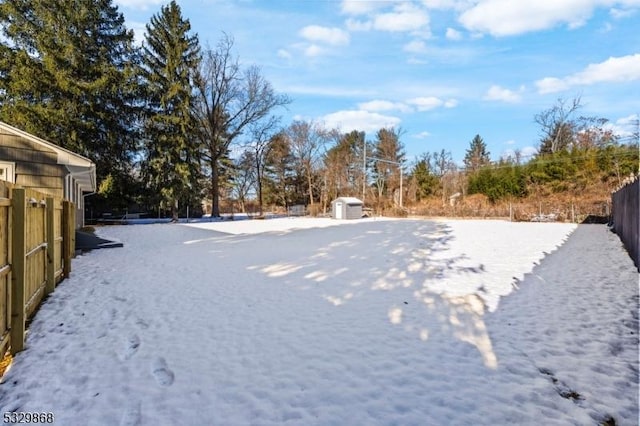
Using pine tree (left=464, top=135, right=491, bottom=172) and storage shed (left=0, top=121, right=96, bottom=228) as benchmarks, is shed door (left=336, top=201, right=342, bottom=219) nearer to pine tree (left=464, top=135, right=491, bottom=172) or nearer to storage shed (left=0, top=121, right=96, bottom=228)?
storage shed (left=0, top=121, right=96, bottom=228)

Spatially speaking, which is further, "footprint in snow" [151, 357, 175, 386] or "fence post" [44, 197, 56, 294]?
"fence post" [44, 197, 56, 294]

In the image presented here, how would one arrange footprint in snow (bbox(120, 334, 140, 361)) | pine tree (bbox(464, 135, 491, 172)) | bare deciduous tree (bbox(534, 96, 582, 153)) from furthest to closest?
pine tree (bbox(464, 135, 491, 172))
bare deciduous tree (bbox(534, 96, 582, 153))
footprint in snow (bbox(120, 334, 140, 361))

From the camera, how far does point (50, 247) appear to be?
4.69m

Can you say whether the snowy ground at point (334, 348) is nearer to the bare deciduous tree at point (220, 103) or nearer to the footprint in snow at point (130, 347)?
the footprint in snow at point (130, 347)

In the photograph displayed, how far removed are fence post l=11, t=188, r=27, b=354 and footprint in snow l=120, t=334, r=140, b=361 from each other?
83 centimetres

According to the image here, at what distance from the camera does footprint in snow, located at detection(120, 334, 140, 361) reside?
3.18 meters

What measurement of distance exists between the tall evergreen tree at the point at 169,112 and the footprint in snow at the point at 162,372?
21.6m

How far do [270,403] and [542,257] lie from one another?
820 centimetres

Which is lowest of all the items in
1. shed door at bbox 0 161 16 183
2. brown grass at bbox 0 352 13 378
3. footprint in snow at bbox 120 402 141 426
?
footprint in snow at bbox 120 402 141 426

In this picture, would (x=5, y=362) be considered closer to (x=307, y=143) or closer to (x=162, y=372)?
(x=162, y=372)

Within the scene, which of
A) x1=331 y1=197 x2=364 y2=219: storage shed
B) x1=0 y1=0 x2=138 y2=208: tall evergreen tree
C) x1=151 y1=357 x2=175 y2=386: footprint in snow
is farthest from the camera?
x1=331 y1=197 x2=364 y2=219: storage shed

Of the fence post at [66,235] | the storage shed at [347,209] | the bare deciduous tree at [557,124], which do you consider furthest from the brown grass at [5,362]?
the bare deciduous tree at [557,124]

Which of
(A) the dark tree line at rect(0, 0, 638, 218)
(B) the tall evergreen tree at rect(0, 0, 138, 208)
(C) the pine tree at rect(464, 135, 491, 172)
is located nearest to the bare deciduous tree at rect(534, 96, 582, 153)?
(A) the dark tree line at rect(0, 0, 638, 218)

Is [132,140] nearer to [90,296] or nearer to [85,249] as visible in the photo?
[85,249]
